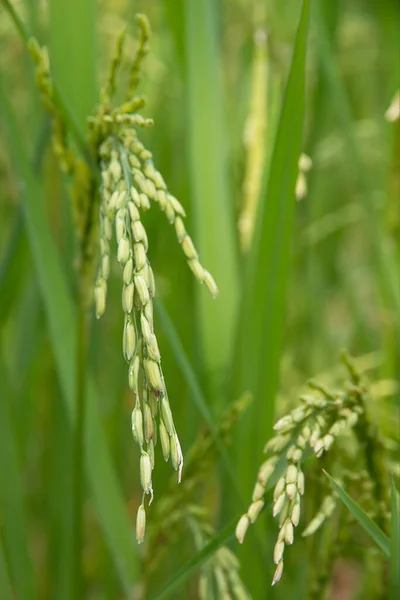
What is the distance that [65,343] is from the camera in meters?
0.88

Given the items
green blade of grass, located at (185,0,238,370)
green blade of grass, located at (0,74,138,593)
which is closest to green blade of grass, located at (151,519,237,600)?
green blade of grass, located at (0,74,138,593)

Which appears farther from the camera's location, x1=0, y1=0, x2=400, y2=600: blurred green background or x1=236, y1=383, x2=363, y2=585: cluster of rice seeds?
x1=0, y1=0, x2=400, y2=600: blurred green background

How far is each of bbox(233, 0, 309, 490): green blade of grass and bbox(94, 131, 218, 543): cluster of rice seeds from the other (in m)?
0.17

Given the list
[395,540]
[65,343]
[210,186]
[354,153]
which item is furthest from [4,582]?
[354,153]

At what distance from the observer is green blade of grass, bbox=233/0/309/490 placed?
2.23 feet

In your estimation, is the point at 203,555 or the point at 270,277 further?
the point at 270,277

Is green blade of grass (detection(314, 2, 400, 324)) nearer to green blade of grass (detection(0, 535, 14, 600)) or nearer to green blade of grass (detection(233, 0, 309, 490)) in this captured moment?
green blade of grass (detection(233, 0, 309, 490))

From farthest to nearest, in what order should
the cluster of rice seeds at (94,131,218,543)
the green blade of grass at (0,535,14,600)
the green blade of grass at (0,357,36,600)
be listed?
1. the green blade of grass at (0,357,36,600)
2. the green blade of grass at (0,535,14,600)
3. the cluster of rice seeds at (94,131,218,543)

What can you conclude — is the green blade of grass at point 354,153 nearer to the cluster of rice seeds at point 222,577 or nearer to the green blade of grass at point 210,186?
the green blade of grass at point 210,186

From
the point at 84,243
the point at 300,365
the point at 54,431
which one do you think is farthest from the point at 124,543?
the point at 300,365

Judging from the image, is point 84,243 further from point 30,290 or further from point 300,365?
point 300,365

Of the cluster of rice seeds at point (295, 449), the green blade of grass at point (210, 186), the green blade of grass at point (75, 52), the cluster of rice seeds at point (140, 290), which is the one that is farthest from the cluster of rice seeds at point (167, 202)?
the green blade of grass at point (210, 186)

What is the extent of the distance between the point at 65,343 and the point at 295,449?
0.39 m

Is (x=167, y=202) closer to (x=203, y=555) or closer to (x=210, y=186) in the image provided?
(x=203, y=555)
